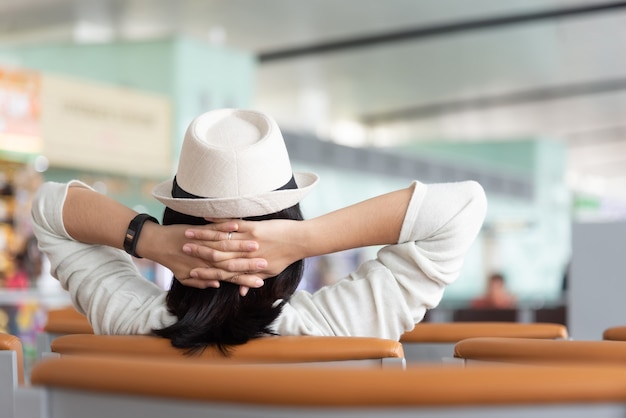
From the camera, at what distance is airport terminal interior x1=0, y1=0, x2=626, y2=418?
1.92m

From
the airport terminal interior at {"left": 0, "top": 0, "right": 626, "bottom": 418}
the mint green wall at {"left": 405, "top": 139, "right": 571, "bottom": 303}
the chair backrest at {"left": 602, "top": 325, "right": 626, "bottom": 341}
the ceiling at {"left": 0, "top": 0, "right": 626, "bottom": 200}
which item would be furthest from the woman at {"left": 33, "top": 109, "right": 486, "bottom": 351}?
the mint green wall at {"left": 405, "top": 139, "right": 571, "bottom": 303}

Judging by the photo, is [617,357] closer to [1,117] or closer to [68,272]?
[68,272]

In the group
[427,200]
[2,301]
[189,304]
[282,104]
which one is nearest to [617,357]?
[427,200]

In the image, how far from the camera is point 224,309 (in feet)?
4.60

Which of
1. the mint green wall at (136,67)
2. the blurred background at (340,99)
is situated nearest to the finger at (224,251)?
the blurred background at (340,99)

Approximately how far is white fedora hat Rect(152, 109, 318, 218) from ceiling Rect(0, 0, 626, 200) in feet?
28.9

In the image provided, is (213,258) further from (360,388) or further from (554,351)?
(360,388)

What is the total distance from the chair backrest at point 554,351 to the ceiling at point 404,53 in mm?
9183

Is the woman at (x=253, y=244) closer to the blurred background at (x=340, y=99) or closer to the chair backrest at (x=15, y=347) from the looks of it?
the chair backrest at (x=15, y=347)

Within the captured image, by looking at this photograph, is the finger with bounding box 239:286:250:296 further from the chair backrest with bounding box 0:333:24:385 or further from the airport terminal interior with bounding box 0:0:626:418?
the chair backrest with bounding box 0:333:24:385

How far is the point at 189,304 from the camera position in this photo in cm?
144

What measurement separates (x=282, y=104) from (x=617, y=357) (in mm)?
15512

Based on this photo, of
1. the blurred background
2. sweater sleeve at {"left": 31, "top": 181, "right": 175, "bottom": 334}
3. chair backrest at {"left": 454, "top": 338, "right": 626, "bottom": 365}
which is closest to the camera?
chair backrest at {"left": 454, "top": 338, "right": 626, "bottom": 365}

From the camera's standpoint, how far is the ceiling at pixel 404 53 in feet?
35.5
